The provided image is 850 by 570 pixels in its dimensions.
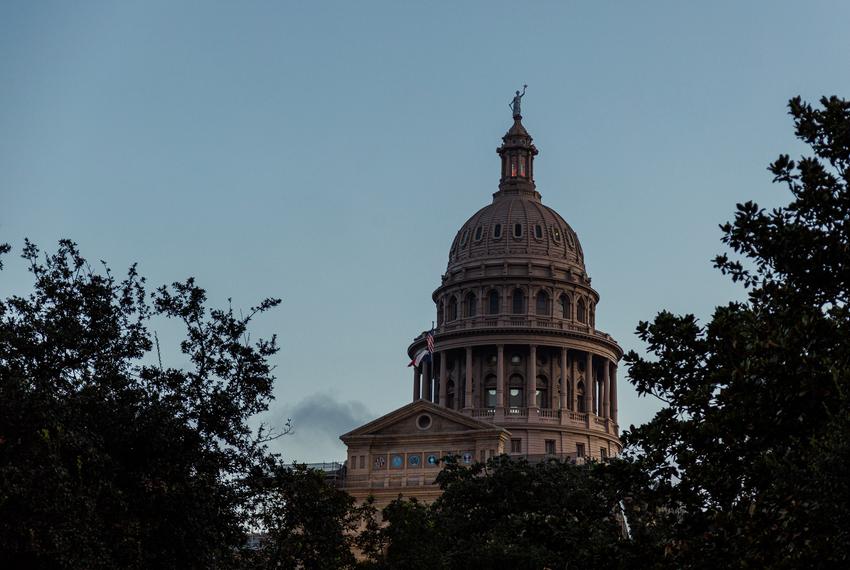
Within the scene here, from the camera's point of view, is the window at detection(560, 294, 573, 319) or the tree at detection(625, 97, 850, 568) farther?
the window at detection(560, 294, 573, 319)

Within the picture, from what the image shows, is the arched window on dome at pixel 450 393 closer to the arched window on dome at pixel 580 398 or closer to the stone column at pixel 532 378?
the stone column at pixel 532 378

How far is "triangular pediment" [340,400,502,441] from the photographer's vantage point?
124 m

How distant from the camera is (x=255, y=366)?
1499 inches

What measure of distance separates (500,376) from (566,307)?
11493 mm

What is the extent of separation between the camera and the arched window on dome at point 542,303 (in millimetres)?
143750

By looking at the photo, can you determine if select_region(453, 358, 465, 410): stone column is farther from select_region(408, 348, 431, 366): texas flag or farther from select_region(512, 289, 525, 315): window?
select_region(512, 289, 525, 315): window

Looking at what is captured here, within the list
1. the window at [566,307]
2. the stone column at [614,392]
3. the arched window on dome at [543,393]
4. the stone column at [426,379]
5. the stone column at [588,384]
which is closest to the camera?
the arched window on dome at [543,393]

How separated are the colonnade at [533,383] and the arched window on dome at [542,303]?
462 centimetres

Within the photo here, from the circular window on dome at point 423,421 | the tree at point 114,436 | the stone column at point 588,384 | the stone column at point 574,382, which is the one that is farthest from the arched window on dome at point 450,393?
the tree at point 114,436

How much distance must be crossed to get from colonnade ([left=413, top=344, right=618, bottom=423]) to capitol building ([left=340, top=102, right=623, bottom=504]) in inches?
4.0

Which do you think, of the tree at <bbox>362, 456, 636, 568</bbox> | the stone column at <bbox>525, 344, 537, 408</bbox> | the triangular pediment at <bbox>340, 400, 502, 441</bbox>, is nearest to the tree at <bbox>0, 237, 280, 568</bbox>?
the tree at <bbox>362, 456, 636, 568</bbox>

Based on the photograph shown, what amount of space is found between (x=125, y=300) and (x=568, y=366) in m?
107

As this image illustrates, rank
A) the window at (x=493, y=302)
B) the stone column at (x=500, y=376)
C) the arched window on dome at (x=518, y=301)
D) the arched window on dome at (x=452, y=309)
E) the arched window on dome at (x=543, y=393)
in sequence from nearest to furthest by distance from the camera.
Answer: the stone column at (x=500, y=376), the arched window on dome at (x=543, y=393), the arched window on dome at (x=518, y=301), the window at (x=493, y=302), the arched window on dome at (x=452, y=309)

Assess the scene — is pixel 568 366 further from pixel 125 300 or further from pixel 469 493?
pixel 125 300
